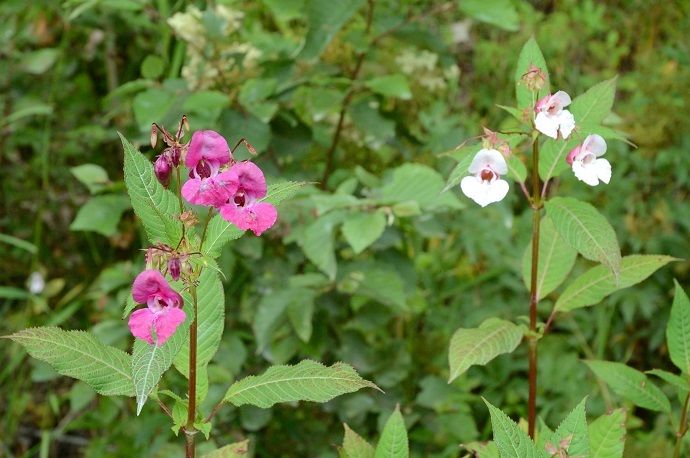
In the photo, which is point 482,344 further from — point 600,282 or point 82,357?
point 82,357

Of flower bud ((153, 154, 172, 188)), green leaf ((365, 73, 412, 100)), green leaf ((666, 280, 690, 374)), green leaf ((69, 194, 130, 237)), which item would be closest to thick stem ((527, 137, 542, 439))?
green leaf ((666, 280, 690, 374))

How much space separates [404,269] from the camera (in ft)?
6.50

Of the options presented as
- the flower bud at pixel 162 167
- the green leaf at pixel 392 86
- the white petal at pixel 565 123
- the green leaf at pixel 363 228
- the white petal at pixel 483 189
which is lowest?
the green leaf at pixel 363 228

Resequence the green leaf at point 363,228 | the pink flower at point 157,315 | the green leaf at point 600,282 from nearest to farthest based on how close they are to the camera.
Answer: the pink flower at point 157,315 → the green leaf at point 600,282 → the green leaf at point 363,228

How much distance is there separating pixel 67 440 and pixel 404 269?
54.0 inches

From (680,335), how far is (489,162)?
1.28 feet

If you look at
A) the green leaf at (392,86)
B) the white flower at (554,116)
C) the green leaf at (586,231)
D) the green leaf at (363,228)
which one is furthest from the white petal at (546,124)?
the green leaf at (392,86)

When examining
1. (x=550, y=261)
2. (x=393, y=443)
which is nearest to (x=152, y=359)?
(x=393, y=443)

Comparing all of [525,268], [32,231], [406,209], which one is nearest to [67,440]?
[32,231]

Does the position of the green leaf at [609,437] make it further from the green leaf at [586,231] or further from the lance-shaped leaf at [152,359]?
the lance-shaped leaf at [152,359]

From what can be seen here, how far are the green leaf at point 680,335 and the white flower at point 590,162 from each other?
226 millimetres

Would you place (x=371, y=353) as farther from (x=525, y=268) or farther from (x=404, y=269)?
(x=525, y=268)

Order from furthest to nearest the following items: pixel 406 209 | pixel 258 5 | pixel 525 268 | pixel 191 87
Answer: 1. pixel 258 5
2. pixel 191 87
3. pixel 406 209
4. pixel 525 268

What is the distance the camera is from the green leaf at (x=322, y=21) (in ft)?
5.84
